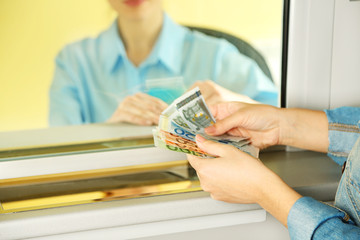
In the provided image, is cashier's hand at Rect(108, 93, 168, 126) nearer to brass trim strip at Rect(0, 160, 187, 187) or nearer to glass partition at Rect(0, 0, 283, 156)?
glass partition at Rect(0, 0, 283, 156)

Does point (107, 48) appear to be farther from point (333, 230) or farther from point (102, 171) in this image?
point (333, 230)

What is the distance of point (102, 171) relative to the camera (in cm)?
118

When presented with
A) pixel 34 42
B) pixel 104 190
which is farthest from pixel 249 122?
pixel 34 42

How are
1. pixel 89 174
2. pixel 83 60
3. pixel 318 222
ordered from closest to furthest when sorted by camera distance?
pixel 318 222 → pixel 83 60 → pixel 89 174

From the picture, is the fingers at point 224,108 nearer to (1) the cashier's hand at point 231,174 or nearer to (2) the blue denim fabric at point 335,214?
(1) the cashier's hand at point 231,174

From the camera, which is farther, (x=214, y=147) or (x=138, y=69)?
(x=138, y=69)

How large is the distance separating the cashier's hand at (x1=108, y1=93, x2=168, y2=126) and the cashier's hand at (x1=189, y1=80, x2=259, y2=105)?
0.14 metres

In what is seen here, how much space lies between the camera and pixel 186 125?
108cm

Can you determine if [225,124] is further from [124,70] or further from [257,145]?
[124,70]

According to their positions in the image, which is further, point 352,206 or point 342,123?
point 342,123

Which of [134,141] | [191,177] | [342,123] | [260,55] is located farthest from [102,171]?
[342,123]

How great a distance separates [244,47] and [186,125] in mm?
332

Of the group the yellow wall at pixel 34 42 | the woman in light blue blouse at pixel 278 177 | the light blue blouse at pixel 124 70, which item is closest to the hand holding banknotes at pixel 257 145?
the woman in light blue blouse at pixel 278 177

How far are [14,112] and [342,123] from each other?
0.93 meters
